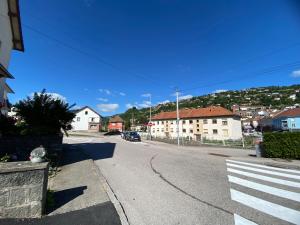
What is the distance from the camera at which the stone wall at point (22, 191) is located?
411cm

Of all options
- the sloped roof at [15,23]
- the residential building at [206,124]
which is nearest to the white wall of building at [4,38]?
the sloped roof at [15,23]

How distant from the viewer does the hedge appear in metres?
13.7

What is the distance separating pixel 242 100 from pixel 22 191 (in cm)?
15086

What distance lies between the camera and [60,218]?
14.0 feet

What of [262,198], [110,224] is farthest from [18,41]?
[262,198]

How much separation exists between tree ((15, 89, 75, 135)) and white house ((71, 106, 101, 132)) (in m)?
56.7

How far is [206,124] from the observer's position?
193 ft

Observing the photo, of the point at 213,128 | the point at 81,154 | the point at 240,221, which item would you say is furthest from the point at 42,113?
the point at 213,128

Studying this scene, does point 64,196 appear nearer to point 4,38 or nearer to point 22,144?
point 22,144

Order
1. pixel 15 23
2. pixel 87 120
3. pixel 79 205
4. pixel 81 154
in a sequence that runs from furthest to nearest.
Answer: pixel 87 120
pixel 15 23
pixel 81 154
pixel 79 205

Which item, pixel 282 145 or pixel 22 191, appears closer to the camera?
pixel 22 191

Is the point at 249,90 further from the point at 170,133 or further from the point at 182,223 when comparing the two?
the point at 182,223

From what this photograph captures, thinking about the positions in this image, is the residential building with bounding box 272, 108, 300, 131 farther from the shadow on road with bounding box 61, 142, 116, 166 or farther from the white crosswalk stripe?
the white crosswalk stripe

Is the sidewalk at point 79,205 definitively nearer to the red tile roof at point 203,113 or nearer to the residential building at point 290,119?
the red tile roof at point 203,113
